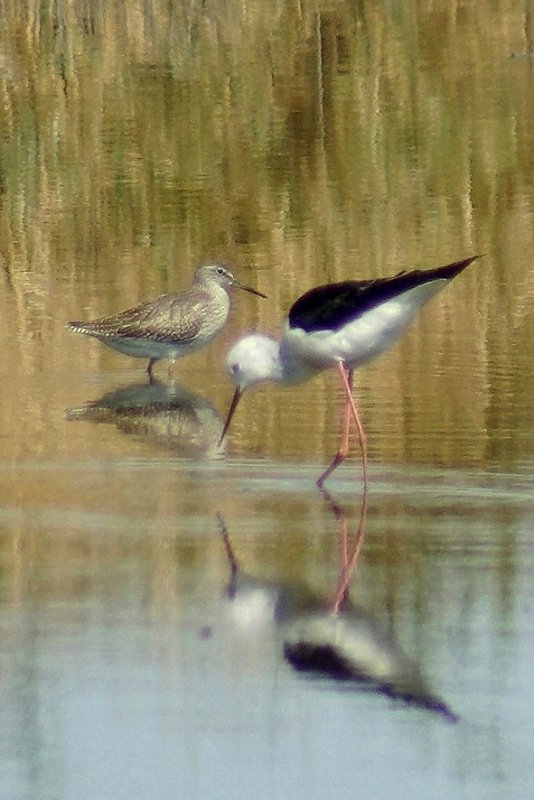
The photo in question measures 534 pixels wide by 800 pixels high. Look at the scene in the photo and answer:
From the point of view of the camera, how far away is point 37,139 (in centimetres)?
1794

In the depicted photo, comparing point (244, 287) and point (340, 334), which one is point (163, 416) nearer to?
point (340, 334)

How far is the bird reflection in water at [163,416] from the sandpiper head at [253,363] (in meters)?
0.19

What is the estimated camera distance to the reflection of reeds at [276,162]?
1254 centimetres

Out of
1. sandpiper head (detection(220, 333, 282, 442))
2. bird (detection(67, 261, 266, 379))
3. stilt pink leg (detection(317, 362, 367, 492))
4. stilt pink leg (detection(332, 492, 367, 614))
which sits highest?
bird (detection(67, 261, 266, 379))

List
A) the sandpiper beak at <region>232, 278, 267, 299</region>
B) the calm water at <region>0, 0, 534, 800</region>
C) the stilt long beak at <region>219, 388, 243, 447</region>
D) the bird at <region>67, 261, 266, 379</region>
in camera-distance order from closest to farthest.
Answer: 1. the calm water at <region>0, 0, 534, 800</region>
2. the stilt long beak at <region>219, 388, 243, 447</region>
3. the bird at <region>67, 261, 266, 379</region>
4. the sandpiper beak at <region>232, 278, 267, 299</region>

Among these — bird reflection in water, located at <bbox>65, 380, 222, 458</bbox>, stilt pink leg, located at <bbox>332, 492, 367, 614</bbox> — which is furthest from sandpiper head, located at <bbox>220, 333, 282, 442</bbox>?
stilt pink leg, located at <bbox>332, 492, 367, 614</bbox>

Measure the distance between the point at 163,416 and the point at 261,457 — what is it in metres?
1.16

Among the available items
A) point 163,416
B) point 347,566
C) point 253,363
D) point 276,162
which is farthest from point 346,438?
point 276,162

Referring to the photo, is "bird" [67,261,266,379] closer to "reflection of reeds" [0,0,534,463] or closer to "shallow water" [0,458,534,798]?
"reflection of reeds" [0,0,534,463]

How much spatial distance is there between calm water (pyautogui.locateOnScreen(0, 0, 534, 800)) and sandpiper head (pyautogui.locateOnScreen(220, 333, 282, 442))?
265 millimetres

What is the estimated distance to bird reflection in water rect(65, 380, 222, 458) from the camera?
9.54m

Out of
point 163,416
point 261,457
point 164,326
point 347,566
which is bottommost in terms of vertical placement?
point 347,566

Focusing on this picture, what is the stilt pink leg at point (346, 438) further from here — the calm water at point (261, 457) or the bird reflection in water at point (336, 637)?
the bird reflection in water at point (336, 637)

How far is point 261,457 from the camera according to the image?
910 cm
